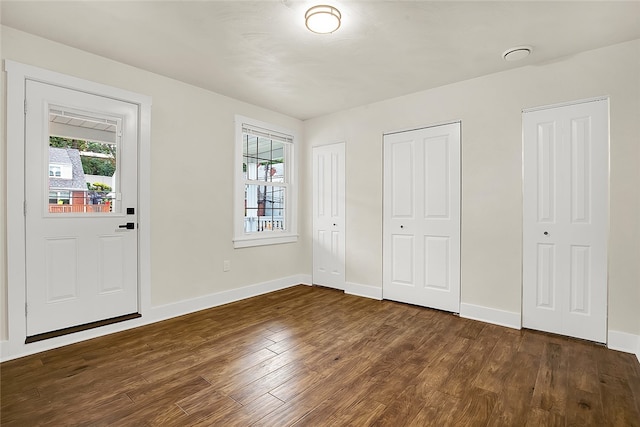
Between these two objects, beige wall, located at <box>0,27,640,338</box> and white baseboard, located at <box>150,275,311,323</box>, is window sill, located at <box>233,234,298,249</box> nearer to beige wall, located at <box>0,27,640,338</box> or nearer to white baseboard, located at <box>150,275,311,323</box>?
beige wall, located at <box>0,27,640,338</box>

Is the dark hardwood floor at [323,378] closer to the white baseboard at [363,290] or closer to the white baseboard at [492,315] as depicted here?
the white baseboard at [492,315]

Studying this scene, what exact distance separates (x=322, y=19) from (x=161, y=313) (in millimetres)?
3131

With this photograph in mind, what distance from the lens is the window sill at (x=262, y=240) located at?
406cm

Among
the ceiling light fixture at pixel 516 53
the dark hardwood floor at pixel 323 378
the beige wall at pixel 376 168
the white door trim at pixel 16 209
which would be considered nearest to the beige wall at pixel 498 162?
the beige wall at pixel 376 168

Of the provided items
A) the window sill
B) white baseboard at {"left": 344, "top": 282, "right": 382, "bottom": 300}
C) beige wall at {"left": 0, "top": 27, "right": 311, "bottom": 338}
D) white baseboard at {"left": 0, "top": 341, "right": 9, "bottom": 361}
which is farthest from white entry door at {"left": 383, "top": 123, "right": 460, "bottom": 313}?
white baseboard at {"left": 0, "top": 341, "right": 9, "bottom": 361}

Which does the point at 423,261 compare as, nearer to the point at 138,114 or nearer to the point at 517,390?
the point at 517,390

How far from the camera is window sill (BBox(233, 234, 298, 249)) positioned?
4062mm

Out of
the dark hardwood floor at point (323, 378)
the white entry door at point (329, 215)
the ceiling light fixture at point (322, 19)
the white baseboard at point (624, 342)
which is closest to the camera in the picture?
the dark hardwood floor at point (323, 378)

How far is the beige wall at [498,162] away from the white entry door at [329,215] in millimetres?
153

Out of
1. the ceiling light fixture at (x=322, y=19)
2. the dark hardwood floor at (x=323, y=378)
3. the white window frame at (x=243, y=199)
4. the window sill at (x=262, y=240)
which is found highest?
the ceiling light fixture at (x=322, y=19)

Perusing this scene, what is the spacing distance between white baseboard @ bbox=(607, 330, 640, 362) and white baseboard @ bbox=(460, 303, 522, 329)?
25.9 inches

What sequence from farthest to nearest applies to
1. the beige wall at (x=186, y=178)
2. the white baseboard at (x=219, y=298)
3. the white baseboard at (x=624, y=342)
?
the white baseboard at (x=219, y=298) → the beige wall at (x=186, y=178) → the white baseboard at (x=624, y=342)

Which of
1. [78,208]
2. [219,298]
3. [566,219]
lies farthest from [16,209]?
[566,219]

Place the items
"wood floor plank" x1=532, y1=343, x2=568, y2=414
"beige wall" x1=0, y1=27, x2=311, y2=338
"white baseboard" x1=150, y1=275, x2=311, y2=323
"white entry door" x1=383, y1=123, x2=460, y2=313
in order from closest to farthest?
"wood floor plank" x1=532, y1=343, x2=568, y2=414
"beige wall" x1=0, y1=27, x2=311, y2=338
"white baseboard" x1=150, y1=275, x2=311, y2=323
"white entry door" x1=383, y1=123, x2=460, y2=313
